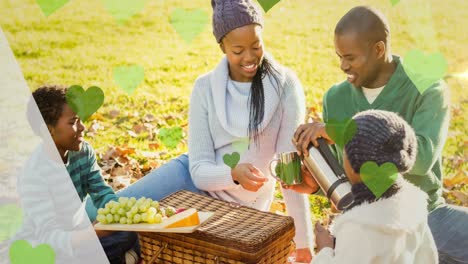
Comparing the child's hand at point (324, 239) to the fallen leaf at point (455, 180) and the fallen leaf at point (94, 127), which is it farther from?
the fallen leaf at point (94, 127)

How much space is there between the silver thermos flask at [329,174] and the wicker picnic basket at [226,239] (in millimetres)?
225

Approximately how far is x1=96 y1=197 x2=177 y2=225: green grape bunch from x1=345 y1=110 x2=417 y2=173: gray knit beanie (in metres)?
0.71

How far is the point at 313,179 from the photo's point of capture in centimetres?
238

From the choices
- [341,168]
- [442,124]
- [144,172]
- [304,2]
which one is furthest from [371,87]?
[304,2]

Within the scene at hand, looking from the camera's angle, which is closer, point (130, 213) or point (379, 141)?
point (379, 141)

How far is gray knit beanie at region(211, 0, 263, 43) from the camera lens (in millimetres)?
2498

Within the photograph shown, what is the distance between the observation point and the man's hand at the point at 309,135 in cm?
218
